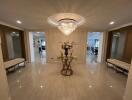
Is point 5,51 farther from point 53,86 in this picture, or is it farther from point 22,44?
point 53,86

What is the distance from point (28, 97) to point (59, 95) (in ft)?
2.63

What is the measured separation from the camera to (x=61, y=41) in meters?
5.31

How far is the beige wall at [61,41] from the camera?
525 cm

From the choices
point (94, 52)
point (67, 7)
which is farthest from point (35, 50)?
point (67, 7)

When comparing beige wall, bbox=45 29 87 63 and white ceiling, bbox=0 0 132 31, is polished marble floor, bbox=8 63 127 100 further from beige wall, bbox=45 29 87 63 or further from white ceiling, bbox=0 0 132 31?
beige wall, bbox=45 29 87 63

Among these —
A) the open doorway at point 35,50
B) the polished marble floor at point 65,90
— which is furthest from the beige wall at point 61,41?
the polished marble floor at point 65,90

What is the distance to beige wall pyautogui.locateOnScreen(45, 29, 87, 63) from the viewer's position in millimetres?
5250

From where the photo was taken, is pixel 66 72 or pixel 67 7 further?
pixel 66 72

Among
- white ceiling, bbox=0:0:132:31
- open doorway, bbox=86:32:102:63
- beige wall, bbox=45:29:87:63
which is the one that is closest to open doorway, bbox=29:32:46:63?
beige wall, bbox=45:29:87:63

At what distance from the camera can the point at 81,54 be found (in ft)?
17.9

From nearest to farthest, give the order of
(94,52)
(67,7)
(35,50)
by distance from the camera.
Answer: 1. (67,7)
2. (94,52)
3. (35,50)

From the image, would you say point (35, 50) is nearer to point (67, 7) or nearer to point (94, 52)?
point (94, 52)

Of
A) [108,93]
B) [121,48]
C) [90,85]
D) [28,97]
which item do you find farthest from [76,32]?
[28,97]

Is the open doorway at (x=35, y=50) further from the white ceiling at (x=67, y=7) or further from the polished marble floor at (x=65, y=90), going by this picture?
the white ceiling at (x=67, y=7)
